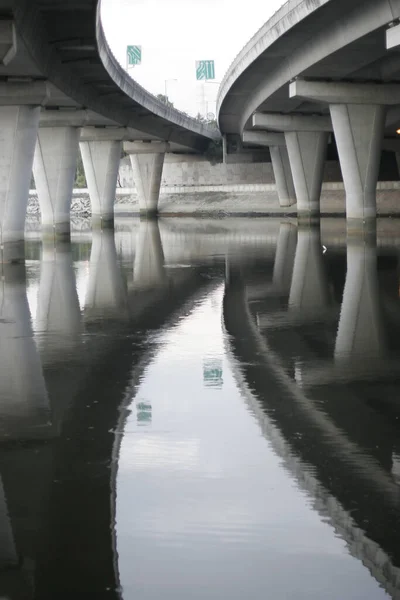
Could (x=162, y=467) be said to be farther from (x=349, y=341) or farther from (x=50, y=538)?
(x=349, y=341)

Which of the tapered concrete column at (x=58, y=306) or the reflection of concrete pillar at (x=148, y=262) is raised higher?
the tapered concrete column at (x=58, y=306)

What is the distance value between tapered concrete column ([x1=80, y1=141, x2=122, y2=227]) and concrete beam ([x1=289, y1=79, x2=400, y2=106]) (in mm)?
26581

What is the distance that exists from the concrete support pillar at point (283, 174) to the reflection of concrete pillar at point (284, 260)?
87.2ft

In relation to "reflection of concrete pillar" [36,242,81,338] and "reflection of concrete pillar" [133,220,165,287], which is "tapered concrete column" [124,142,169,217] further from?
"reflection of concrete pillar" [36,242,81,338]

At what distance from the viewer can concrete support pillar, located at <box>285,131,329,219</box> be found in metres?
59.8

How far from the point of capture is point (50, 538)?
6.59 meters

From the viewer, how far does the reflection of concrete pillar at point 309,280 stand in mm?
20406

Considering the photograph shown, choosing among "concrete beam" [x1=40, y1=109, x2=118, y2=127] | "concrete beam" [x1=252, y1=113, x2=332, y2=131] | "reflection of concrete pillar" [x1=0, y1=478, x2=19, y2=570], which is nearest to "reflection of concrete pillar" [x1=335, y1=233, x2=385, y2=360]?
"reflection of concrete pillar" [x1=0, y1=478, x2=19, y2=570]

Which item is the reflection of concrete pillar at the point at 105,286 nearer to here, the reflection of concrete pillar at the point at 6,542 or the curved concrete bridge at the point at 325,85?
the curved concrete bridge at the point at 325,85

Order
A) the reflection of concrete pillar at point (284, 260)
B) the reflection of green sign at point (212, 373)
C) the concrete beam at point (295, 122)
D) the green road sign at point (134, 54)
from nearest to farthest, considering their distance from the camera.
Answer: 1. the reflection of green sign at point (212, 373)
2. the reflection of concrete pillar at point (284, 260)
3. the concrete beam at point (295, 122)
4. the green road sign at point (134, 54)

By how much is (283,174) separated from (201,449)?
69449 millimetres

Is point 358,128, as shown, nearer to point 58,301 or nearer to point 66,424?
point 58,301

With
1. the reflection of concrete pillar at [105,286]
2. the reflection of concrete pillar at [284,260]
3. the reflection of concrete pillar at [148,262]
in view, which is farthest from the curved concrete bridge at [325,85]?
the reflection of concrete pillar at [105,286]

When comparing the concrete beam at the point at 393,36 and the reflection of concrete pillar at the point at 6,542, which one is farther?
the concrete beam at the point at 393,36
